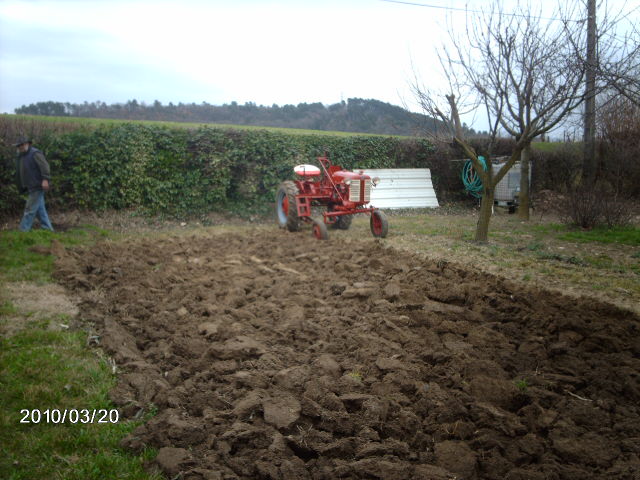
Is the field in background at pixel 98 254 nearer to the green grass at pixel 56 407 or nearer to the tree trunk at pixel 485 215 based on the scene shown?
the green grass at pixel 56 407

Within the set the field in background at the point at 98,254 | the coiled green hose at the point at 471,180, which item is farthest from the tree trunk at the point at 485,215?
the coiled green hose at the point at 471,180

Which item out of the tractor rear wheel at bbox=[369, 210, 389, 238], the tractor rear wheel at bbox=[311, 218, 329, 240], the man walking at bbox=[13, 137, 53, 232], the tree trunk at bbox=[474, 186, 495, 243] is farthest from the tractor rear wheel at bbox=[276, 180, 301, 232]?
the man walking at bbox=[13, 137, 53, 232]

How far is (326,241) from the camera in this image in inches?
340

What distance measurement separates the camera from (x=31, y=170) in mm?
8812

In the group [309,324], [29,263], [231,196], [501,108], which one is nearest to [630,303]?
[309,324]

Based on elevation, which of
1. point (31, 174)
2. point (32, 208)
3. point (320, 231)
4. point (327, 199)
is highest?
point (31, 174)

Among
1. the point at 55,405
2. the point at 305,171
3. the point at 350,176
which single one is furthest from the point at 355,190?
the point at 55,405

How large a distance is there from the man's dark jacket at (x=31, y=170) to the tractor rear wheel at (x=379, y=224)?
19.1ft

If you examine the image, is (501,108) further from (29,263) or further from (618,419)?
(29,263)

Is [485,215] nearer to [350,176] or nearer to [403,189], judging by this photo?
[350,176]

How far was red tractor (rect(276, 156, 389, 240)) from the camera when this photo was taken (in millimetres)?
9172

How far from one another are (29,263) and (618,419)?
664cm
